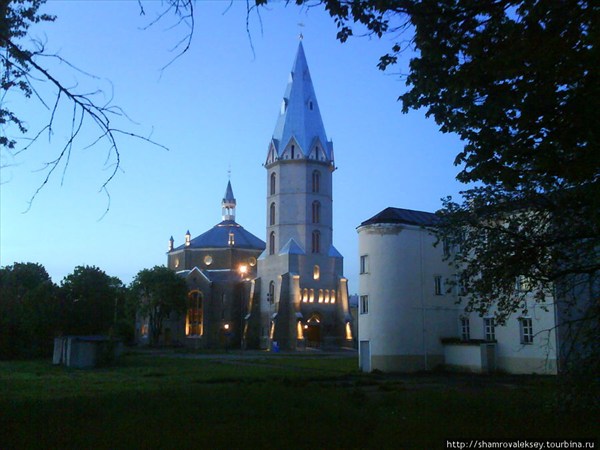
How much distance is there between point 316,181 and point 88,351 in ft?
143

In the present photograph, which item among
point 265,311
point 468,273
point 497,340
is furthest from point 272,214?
point 468,273

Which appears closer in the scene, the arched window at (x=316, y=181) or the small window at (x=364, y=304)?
the small window at (x=364, y=304)

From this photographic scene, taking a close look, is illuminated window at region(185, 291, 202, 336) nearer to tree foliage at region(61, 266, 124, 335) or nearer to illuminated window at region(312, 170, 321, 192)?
illuminated window at region(312, 170, 321, 192)

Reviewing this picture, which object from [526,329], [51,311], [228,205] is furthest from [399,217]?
[228,205]

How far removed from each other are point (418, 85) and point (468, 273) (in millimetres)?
6967

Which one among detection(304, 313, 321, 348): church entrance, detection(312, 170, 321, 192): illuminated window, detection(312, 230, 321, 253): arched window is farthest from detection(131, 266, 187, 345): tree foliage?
detection(312, 170, 321, 192): illuminated window

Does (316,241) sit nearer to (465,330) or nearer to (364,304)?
(364,304)

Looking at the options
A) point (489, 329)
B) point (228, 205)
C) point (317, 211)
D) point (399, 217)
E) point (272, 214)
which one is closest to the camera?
point (489, 329)

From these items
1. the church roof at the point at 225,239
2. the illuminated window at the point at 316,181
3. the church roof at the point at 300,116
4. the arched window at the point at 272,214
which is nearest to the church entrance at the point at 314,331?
the arched window at the point at 272,214

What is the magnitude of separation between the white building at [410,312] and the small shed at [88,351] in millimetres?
15175

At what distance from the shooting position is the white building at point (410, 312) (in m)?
33.1

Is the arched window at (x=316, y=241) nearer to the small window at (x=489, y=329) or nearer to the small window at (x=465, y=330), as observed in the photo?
the small window at (x=465, y=330)

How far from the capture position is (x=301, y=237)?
7325cm

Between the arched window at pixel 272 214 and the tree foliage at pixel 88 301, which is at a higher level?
the arched window at pixel 272 214
